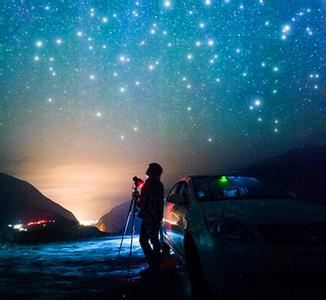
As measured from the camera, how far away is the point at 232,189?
504cm

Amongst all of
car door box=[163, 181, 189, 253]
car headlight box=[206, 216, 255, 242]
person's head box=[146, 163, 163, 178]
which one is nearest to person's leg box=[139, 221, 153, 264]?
car door box=[163, 181, 189, 253]

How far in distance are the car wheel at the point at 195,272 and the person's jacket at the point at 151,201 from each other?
61.8 inches

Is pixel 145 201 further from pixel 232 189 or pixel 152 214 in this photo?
pixel 232 189

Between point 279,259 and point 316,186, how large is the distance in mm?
98694

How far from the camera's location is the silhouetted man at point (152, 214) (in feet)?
18.3

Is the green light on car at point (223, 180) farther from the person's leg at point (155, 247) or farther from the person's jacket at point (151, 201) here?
the person's leg at point (155, 247)

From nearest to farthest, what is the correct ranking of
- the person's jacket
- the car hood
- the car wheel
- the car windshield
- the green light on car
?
the car hood
the car wheel
the car windshield
the green light on car
the person's jacket

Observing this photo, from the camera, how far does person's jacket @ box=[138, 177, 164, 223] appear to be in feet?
18.7

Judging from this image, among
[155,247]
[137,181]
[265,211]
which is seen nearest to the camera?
[265,211]

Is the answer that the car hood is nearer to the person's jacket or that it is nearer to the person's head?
the person's jacket

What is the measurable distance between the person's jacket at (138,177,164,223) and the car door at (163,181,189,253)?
0.26 meters

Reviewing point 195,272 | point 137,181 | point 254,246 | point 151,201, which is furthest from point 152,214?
point 254,246

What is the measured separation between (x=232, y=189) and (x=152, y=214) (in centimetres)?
159

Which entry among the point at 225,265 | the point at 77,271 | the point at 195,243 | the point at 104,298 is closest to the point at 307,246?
the point at 225,265
